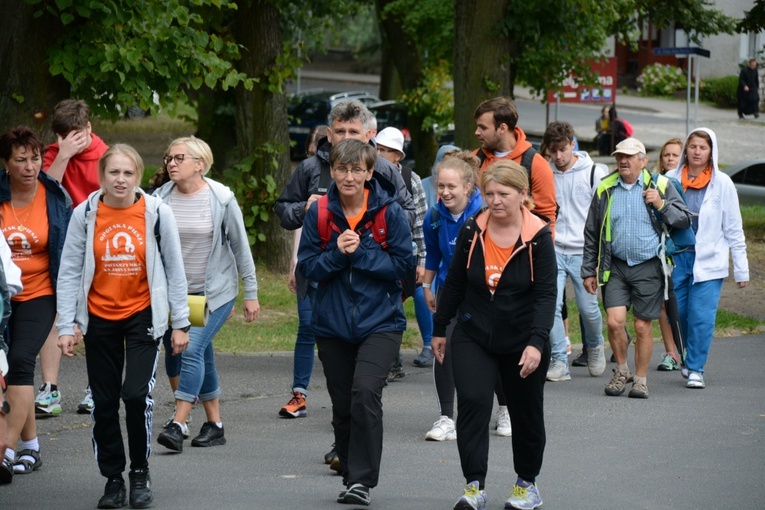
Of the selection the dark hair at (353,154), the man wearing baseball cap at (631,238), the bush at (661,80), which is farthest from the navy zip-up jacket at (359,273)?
the bush at (661,80)

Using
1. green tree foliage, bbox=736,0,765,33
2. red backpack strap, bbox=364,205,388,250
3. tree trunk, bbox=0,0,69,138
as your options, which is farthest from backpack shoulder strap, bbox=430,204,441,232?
green tree foliage, bbox=736,0,765,33

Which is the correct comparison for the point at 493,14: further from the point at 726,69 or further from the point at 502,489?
the point at 726,69

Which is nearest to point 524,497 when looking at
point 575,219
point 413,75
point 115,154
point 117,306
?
point 117,306

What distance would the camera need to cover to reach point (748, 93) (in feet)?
135

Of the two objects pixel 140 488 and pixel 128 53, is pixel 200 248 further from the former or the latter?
pixel 128 53

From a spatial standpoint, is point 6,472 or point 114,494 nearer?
point 114,494

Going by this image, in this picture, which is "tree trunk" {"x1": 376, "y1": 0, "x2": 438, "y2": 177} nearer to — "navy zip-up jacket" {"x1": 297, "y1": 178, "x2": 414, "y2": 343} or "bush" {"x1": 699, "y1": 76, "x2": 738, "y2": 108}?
"navy zip-up jacket" {"x1": 297, "y1": 178, "x2": 414, "y2": 343}

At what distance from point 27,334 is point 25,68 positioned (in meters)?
4.54

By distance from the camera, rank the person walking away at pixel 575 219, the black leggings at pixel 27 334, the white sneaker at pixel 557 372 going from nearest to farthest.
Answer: the black leggings at pixel 27 334 < the white sneaker at pixel 557 372 < the person walking away at pixel 575 219

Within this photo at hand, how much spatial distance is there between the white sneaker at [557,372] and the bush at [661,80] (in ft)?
133

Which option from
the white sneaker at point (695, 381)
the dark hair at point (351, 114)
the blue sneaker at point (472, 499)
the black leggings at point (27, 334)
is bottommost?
the white sneaker at point (695, 381)

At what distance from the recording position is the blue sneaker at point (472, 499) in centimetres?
571

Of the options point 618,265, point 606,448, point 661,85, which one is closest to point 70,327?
point 606,448

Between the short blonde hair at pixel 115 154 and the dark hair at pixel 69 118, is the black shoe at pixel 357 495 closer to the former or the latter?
the short blonde hair at pixel 115 154
